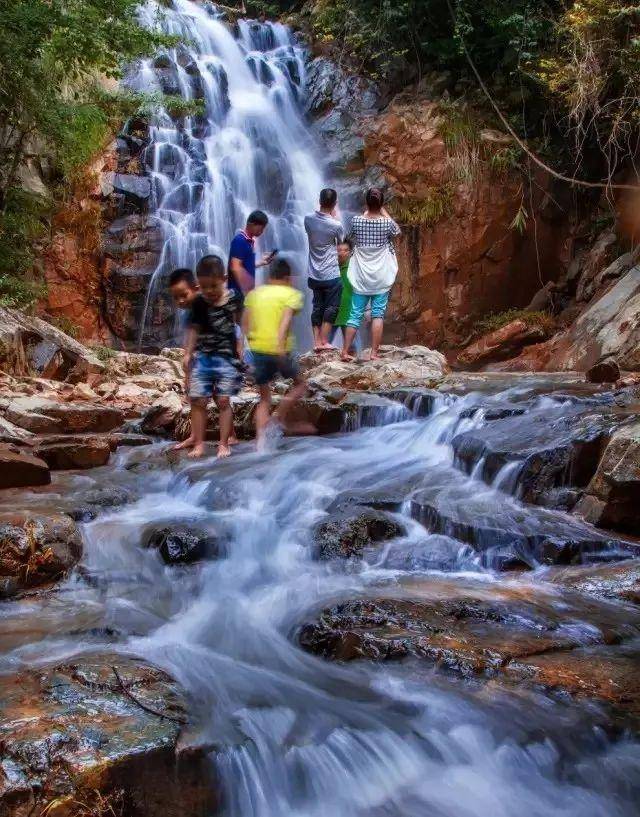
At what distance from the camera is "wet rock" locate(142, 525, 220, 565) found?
14.6 ft

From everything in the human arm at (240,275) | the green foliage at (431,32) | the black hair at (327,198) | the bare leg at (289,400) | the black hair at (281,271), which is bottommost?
the bare leg at (289,400)

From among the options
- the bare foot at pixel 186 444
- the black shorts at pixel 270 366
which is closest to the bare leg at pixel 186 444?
the bare foot at pixel 186 444

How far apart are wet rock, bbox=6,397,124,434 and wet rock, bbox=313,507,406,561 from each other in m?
3.75

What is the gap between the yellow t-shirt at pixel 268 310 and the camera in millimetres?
5676

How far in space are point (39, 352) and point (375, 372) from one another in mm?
4305

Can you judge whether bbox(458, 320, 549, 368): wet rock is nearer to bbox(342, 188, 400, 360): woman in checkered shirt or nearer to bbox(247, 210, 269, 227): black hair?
bbox(342, 188, 400, 360): woman in checkered shirt

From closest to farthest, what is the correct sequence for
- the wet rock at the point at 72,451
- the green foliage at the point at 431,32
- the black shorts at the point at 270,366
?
the black shorts at the point at 270,366 < the wet rock at the point at 72,451 < the green foliage at the point at 431,32

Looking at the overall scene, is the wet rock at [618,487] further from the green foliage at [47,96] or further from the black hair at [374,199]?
the green foliage at [47,96]

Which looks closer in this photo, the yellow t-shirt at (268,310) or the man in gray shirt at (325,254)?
the yellow t-shirt at (268,310)

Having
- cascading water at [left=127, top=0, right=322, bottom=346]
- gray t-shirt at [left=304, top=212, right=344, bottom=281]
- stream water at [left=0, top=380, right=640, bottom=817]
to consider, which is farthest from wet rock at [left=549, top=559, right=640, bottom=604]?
cascading water at [left=127, top=0, right=322, bottom=346]

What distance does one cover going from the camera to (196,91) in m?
14.9

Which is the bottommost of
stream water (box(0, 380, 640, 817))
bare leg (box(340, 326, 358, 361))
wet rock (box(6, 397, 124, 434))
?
stream water (box(0, 380, 640, 817))

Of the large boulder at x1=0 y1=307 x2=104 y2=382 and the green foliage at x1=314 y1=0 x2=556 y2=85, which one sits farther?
the green foliage at x1=314 y1=0 x2=556 y2=85

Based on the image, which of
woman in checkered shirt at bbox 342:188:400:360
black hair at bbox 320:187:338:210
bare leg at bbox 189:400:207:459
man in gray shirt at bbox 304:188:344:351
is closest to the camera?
bare leg at bbox 189:400:207:459
